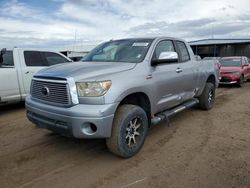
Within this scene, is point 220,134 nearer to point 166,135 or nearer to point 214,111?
point 166,135

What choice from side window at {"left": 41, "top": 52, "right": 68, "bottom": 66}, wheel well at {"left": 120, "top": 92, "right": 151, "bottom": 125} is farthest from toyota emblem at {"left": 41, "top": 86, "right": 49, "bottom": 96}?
side window at {"left": 41, "top": 52, "right": 68, "bottom": 66}

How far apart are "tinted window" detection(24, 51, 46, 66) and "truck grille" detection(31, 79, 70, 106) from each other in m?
3.66

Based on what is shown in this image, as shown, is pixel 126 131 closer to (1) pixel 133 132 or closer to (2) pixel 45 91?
(1) pixel 133 132

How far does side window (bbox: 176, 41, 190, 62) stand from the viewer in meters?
5.39

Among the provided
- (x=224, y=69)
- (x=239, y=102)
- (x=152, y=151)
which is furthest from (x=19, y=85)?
(x=224, y=69)

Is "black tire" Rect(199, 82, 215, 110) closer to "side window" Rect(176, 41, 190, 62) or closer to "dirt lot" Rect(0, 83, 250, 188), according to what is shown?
"dirt lot" Rect(0, 83, 250, 188)

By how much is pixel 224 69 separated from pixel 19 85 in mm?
9855

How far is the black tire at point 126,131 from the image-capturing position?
11.6 ft

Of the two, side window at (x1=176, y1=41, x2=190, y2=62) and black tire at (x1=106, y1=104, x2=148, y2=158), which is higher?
side window at (x1=176, y1=41, x2=190, y2=62)

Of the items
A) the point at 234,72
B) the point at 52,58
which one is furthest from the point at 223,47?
the point at 52,58

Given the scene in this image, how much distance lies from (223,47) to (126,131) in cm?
3304

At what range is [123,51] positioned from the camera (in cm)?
457

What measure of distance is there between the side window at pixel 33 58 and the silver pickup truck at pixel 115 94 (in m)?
3.04

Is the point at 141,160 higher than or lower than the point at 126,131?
lower
